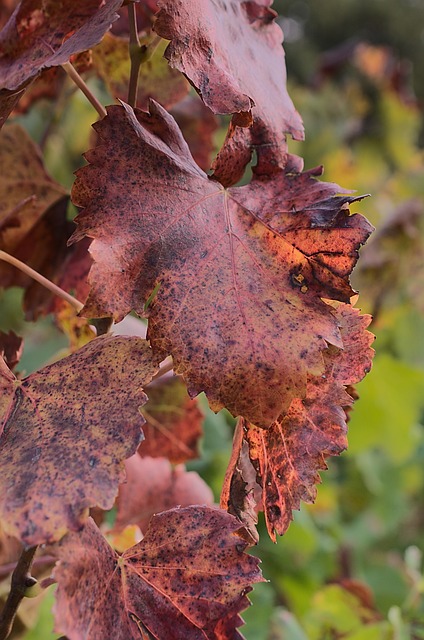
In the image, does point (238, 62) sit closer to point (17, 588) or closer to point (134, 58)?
point (134, 58)

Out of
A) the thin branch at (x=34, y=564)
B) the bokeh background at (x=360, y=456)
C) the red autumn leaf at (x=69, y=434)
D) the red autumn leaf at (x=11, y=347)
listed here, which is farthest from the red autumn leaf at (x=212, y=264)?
the bokeh background at (x=360, y=456)

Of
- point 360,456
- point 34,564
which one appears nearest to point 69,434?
point 34,564

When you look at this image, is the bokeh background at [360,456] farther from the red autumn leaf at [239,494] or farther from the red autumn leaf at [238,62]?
the red autumn leaf at [238,62]

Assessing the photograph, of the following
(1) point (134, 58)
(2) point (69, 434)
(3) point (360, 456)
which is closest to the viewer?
(2) point (69, 434)

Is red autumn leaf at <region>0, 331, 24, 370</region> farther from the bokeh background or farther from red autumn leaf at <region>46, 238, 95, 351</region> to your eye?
the bokeh background

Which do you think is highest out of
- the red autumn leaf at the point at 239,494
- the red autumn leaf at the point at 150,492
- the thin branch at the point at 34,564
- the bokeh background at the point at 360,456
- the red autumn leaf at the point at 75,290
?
the red autumn leaf at the point at 75,290

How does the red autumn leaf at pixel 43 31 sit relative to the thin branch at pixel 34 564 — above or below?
above
